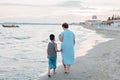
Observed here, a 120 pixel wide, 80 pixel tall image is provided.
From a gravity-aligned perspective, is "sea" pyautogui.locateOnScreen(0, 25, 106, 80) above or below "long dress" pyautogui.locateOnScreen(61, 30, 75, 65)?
below

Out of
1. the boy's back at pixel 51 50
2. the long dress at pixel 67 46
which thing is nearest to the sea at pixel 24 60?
the boy's back at pixel 51 50

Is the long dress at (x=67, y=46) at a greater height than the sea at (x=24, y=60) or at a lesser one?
greater

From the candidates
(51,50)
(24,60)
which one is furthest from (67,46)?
(24,60)

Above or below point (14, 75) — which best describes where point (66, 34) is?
above

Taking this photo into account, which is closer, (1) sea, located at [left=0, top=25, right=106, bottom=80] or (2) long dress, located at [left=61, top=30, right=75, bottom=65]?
(2) long dress, located at [left=61, top=30, right=75, bottom=65]

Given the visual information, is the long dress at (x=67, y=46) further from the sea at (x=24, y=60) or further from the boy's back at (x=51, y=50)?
the sea at (x=24, y=60)

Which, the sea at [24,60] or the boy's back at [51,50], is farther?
the sea at [24,60]

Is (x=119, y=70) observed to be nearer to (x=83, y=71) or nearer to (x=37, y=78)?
(x=83, y=71)

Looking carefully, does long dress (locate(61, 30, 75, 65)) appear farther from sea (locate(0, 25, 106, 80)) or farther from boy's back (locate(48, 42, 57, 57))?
sea (locate(0, 25, 106, 80))

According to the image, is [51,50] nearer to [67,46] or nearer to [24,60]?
[67,46]

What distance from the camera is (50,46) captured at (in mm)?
12016

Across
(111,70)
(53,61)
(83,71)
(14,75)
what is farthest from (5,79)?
(111,70)

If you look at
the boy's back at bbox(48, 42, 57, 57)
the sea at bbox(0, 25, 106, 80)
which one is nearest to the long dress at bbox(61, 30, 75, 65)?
the boy's back at bbox(48, 42, 57, 57)

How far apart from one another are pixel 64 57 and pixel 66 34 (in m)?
0.79
